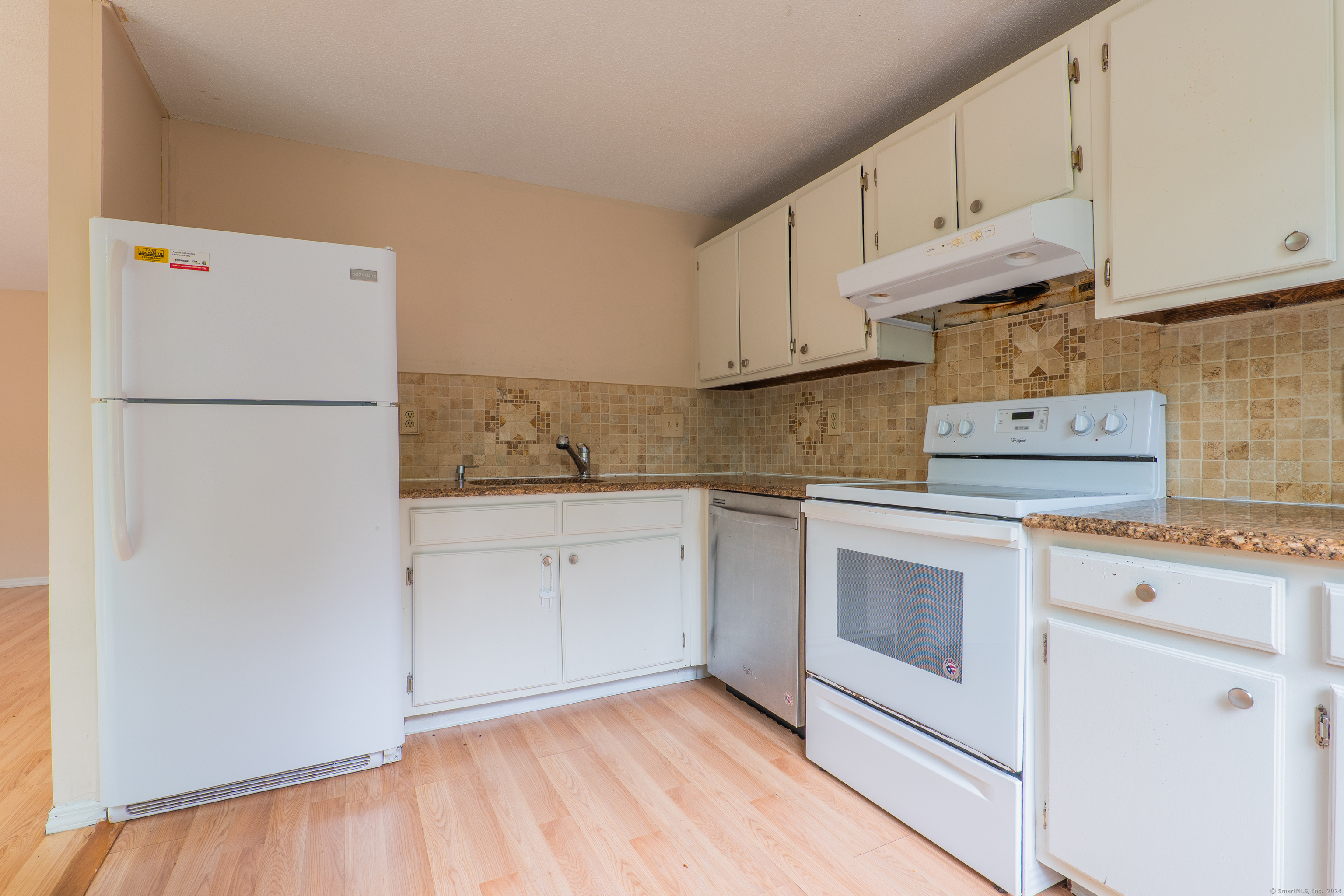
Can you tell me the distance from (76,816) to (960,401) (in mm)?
2932

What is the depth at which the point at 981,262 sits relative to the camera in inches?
67.1

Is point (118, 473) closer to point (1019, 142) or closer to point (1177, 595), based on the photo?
point (1177, 595)

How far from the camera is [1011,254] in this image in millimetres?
1643

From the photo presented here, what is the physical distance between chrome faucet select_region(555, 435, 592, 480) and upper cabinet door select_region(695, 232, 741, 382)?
776mm

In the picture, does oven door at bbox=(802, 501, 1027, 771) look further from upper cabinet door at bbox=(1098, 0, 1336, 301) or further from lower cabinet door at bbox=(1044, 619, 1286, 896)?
upper cabinet door at bbox=(1098, 0, 1336, 301)

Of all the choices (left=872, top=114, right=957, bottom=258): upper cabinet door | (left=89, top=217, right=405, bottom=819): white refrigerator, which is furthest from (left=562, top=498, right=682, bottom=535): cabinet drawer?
(left=872, top=114, right=957, bottom=258): upper cabinet door

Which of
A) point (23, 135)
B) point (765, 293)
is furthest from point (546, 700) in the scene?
point (23, 135)

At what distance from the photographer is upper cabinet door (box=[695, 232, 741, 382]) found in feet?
9.80

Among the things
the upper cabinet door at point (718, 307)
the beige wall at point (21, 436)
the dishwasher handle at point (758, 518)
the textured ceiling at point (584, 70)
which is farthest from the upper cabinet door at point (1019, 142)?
the beige wall at point (21, 436)

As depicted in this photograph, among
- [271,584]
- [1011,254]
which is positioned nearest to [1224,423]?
[1011,254]

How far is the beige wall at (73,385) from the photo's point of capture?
5.50ft

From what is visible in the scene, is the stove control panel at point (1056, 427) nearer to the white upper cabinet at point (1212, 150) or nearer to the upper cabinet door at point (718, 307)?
the white upper cabinet at point (1212, 150)

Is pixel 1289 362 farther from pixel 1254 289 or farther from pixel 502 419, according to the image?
pixel 502 419

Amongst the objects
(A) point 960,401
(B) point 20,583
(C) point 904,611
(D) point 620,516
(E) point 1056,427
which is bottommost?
(B) point 20,583
